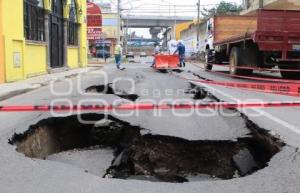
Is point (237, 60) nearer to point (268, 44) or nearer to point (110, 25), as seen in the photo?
point (268, 44)

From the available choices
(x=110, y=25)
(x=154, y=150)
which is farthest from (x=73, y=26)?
(x=110, y=25)

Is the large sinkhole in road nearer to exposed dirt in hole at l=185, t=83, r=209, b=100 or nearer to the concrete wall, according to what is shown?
exposed dirt in hole at l=185, t=83, r=209, b=100

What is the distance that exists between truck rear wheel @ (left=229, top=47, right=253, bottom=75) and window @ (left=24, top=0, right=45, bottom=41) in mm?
8410

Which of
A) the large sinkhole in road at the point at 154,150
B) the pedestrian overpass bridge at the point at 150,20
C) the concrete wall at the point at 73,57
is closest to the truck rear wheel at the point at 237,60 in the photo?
the large sinkhole in road at the point at 154,150

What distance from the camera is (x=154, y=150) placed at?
656 cm

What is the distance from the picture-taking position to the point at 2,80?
1648cm

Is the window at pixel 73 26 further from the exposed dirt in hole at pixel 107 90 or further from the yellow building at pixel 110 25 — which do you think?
the yellow building at pixel 110 25

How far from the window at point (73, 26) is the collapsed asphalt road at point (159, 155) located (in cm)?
2142

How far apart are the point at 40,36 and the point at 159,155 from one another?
670 inches

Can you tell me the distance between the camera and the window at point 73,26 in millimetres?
29938

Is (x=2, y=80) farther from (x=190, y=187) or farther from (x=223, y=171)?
(x=190, y=187)

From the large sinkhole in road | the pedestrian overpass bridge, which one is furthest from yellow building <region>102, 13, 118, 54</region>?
the large sinkhole in road

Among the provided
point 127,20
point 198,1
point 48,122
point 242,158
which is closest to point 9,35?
point 48,122

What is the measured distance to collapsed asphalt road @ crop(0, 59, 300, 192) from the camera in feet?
15.5
